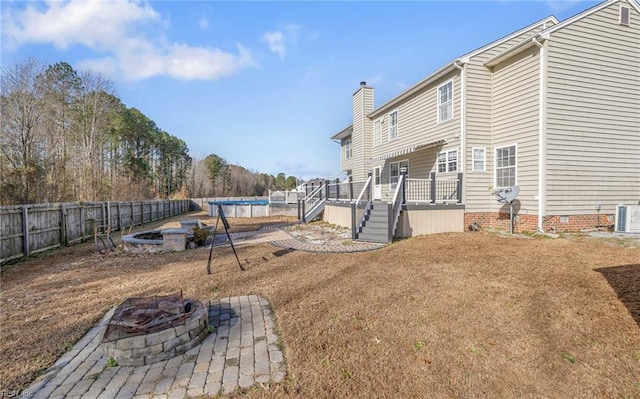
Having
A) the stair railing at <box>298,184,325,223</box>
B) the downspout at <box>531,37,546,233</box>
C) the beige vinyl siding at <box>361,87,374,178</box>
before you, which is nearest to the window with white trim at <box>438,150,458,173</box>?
the downspout at <box>531,37,546,233</box>

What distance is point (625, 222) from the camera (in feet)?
29.0

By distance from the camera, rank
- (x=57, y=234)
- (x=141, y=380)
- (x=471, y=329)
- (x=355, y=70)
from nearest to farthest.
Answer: (x=141, y=380)
(x=471, y=329)
(x=57, y=234)
(x=355, y=70)

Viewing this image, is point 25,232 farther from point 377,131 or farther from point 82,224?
point 377,131

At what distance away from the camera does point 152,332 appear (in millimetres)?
3039

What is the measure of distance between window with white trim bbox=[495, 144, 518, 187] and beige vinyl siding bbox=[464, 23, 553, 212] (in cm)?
23

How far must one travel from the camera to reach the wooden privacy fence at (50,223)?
7.61 meters

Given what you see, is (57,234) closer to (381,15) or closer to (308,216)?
(308,216)

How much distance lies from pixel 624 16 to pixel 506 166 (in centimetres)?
630

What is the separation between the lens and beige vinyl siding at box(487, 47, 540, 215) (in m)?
9.25

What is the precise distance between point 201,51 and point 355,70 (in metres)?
10.3

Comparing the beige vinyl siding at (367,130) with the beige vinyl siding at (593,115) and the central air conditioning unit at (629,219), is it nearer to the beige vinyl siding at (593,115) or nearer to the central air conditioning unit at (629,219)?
the beige vinyl siding at (593,115)

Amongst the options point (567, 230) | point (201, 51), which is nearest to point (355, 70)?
point (201, 51)

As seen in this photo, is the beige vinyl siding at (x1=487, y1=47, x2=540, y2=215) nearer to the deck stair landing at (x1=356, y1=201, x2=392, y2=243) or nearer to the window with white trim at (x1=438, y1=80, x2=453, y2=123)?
the window with white trim at (x1=438, y1=80, x2=453, y2=123)

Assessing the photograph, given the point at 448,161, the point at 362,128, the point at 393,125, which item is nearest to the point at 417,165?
the point at 448,161
